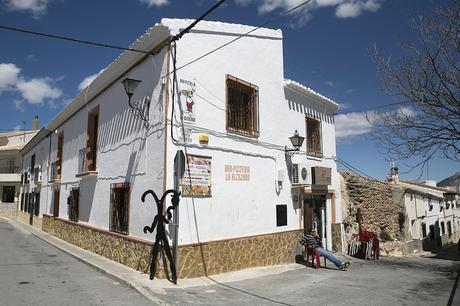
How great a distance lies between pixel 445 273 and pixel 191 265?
7.75 metres

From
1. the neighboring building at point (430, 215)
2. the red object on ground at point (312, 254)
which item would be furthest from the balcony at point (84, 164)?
the neighboring building at point (430, 215)

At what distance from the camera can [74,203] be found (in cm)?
1301

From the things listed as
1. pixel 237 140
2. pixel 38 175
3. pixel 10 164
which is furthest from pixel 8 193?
pixel 237 140

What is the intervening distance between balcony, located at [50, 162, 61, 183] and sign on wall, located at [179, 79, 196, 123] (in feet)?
33.9

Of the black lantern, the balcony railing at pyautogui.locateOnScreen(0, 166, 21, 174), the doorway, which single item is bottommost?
the doorway

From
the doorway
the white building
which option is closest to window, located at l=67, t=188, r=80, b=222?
the doorway

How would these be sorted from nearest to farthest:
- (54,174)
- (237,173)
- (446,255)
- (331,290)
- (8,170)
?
(331,290)
(237,173)
(54,174)
(446,255)
(8,170)

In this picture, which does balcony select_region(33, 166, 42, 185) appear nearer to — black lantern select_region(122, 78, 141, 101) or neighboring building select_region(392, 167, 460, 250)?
black lantern select_region(122, 78, 141, 101)

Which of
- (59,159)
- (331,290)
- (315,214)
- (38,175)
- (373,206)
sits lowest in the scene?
(331,290)

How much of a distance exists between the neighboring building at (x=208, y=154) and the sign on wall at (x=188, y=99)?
23 millimetres

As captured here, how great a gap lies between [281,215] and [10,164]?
38843 millimetres

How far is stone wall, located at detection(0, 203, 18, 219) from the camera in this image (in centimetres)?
3116

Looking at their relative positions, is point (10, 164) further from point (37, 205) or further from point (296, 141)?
point (296, 141)

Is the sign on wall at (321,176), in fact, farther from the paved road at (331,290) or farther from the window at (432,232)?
the window at (432,232)
